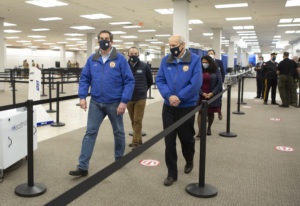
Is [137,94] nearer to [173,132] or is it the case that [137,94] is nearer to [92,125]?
[92,125]

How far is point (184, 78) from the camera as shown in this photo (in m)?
3.03

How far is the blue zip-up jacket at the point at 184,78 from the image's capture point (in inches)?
118

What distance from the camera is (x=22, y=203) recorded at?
2693 mm

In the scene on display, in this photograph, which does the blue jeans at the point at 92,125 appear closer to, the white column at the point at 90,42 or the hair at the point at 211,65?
the hair at the point at 211,65

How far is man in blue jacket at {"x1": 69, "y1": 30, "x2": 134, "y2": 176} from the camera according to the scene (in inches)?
128

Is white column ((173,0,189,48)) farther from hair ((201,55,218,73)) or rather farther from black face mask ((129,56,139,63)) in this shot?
black face mask ((129,56,139,63))

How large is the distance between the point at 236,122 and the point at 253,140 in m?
1.57

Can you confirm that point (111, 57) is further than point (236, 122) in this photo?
No

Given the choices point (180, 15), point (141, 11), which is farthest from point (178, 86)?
point (141, 11)

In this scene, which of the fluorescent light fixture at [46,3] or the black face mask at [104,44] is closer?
the black face mask at [104,44]

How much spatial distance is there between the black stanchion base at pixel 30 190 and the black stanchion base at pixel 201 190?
1401 millimetres

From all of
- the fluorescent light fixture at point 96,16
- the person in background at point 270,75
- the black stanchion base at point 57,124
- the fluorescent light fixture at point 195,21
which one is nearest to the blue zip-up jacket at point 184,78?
the black stanchion base at point 57,124

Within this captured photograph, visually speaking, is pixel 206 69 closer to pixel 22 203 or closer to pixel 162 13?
pixel 22 203

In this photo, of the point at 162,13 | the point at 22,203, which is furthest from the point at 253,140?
the point at 162,13
